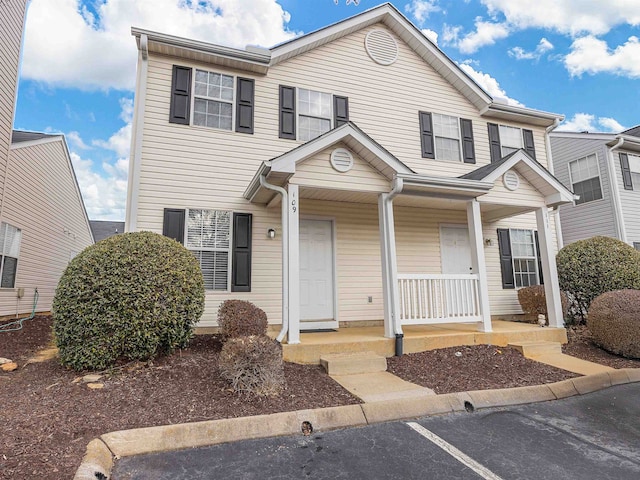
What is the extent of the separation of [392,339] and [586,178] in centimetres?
1104

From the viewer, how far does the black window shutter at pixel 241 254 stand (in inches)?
254

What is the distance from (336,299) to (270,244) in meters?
1.67

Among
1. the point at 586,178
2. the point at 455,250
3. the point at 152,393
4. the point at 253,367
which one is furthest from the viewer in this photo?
the point at 586,178

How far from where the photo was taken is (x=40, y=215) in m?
10.0

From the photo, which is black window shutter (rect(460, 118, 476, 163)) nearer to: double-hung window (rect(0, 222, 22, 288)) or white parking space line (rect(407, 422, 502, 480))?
white parking space line (rect(407, 422, 502, 480))

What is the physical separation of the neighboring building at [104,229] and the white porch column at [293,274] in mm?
16780

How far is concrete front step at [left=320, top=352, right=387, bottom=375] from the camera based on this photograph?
4.71 metres

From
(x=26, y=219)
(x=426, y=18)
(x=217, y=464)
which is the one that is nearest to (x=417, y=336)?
(x=217, y=464)

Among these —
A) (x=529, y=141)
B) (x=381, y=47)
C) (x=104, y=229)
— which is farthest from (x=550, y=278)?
(x=104, y=229)

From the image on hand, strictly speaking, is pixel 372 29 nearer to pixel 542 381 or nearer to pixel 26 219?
pixel 542 381

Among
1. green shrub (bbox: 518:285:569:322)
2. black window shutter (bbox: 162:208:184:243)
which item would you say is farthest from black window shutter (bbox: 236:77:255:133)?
green shrub (bbox: 518:285:569:322)

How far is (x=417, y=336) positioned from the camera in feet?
19.0

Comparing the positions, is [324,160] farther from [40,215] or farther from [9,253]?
[40,215]

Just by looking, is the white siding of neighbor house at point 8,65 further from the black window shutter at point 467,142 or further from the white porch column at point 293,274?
the black window shutter at point 467,142
